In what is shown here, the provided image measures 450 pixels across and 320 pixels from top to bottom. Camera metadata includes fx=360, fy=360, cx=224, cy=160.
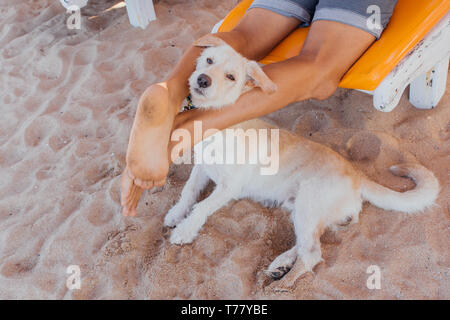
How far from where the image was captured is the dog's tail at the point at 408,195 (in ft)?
6.37

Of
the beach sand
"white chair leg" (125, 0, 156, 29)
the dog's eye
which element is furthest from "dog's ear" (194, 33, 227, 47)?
"white chair leg" (125, 0, 156, 29)

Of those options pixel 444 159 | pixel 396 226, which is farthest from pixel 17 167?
pixel 444 159

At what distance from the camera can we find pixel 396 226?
6.35 ft

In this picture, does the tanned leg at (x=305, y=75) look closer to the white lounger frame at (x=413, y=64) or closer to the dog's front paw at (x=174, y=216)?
the white lounger frame at (x=413, y=64)

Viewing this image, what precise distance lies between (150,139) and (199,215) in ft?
1.95

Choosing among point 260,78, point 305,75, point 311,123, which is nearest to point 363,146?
point 311,123

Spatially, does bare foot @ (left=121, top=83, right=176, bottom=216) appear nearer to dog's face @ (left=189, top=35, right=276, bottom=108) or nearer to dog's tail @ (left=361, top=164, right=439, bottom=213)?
dog's face @ (left=189, top=35, right=276, bottom=108)

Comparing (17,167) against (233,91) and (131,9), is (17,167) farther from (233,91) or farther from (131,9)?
(131,9)

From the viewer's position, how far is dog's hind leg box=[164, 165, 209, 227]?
209 cm

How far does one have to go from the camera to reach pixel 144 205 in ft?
6.97

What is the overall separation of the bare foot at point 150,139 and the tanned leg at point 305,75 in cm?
12

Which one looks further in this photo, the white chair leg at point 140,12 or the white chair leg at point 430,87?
the white chair leg at point 140,12

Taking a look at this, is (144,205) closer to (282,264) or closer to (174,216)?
(174,216)

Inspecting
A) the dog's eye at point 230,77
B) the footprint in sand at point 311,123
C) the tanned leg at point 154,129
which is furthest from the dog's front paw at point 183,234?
the footprint in sand at point 311,123
